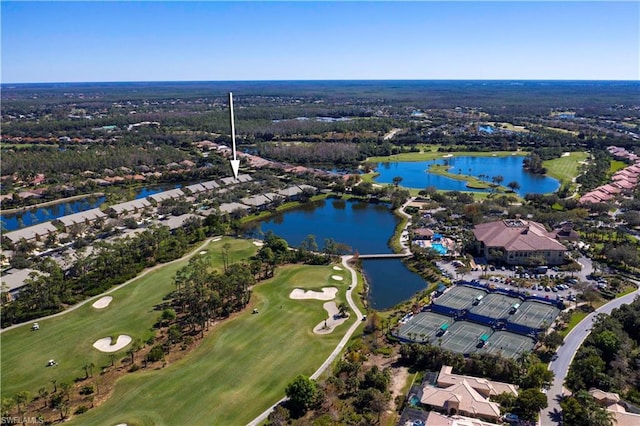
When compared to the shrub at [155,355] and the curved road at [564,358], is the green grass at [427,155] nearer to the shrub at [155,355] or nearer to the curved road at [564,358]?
the curved road at [564,358]

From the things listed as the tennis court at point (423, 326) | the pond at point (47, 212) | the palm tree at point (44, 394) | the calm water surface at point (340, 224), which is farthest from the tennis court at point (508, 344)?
the pond at point (47, 212)

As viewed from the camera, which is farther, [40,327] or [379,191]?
[379,191]

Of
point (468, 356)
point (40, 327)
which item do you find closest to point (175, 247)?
point (40, 327)

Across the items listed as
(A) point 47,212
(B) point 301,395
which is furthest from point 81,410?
(A) point 47,212

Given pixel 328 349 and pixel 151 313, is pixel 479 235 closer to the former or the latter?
pixel 328 349

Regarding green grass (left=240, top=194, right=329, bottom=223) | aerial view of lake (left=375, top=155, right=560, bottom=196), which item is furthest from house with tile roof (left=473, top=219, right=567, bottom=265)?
aerial view of lake (left=375, top=155, right=560, bottom=196)

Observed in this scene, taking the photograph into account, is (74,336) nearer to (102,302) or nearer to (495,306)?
(102,302)
